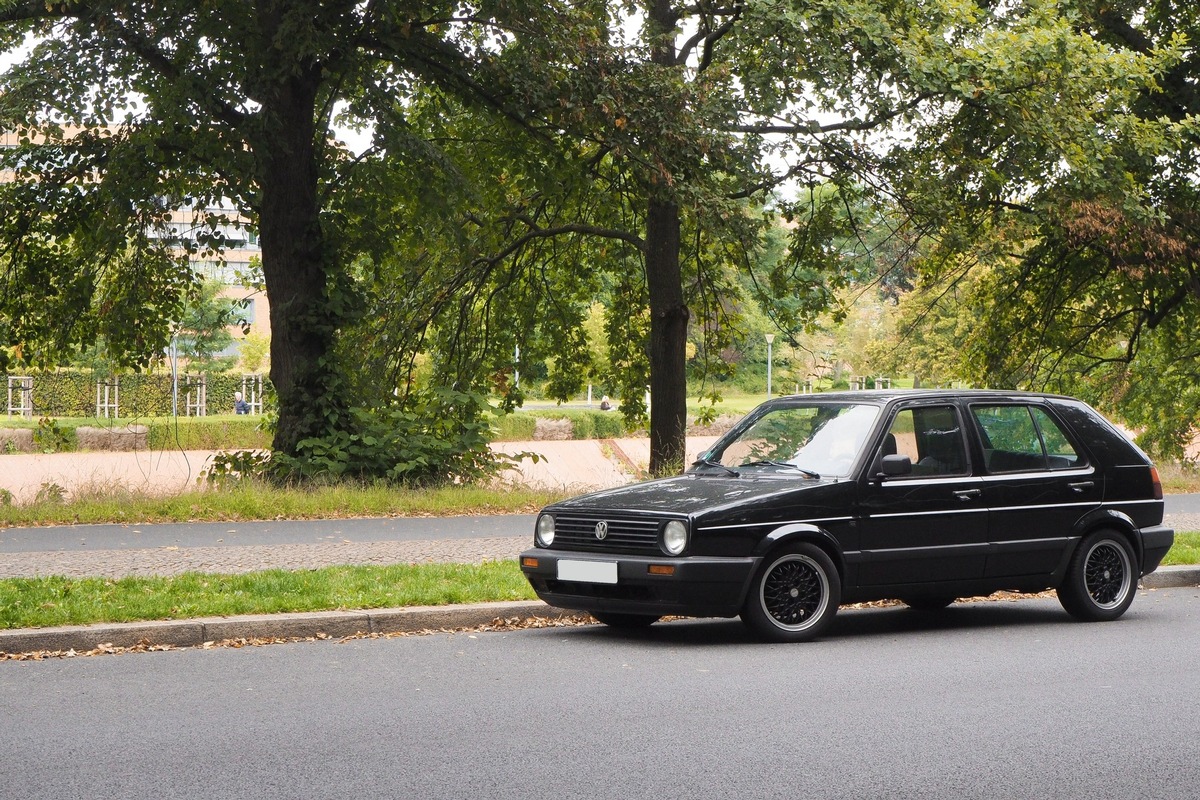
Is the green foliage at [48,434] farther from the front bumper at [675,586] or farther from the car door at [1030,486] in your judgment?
the car door at [1030,486]

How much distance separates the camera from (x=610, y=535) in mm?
8992

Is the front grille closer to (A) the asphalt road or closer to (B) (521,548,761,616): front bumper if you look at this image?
(B) (521,548,761,616): front bumper

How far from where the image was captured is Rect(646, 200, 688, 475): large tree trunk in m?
22.8

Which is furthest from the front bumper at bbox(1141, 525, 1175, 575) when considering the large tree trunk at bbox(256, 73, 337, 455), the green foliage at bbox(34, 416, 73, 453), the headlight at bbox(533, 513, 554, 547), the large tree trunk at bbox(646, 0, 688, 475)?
the green foliage at bbox(34, 416, 73, 453)

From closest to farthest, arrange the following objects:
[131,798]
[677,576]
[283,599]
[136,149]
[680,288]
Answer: [131,798] < [677,576] < [283,599] < [136,149] < [680,288]

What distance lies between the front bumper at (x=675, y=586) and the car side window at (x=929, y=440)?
1.56m

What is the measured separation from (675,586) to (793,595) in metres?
0.88

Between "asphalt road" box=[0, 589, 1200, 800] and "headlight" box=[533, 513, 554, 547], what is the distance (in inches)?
24.4

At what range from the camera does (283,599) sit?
9.70 metres

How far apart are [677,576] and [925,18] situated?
13263 millimetres

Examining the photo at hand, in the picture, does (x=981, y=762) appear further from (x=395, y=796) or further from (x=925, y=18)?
(x=925, y=18)

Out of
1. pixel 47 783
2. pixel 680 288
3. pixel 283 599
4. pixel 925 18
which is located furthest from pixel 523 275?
pixel 47 783

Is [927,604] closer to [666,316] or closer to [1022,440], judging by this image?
[1022,440]

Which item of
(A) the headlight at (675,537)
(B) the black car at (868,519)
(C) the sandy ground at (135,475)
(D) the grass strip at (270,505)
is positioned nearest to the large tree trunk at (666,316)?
(C) the sandy ground at (135,475)
